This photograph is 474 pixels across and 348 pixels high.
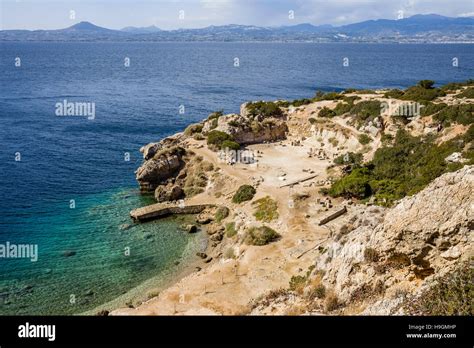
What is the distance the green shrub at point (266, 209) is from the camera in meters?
42.7

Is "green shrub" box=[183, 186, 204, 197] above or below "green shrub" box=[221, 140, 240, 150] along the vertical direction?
below

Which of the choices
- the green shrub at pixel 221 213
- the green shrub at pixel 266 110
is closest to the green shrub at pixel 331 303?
the green shrub at pixel 221 213

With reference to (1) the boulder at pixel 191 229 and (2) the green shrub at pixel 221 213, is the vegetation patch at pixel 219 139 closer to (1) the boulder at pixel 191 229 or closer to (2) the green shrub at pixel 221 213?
(2) the green shrub at pixel 221 213

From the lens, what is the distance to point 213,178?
5488 cm

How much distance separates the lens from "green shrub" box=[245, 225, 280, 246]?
37.7m

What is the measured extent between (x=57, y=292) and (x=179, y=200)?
22.1m

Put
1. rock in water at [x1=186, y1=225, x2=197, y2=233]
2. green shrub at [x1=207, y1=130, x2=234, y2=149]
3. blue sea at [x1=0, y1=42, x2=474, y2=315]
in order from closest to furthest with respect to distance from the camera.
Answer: blue sea at [x1=0, y1=42, x2=474, y2=315] → rock in water at [x1=186, y1=225, x2=197, y2=233] → green shrub at [x1=207, y1=130, x2=234, y2=149]

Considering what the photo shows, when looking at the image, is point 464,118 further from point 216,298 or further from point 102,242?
point 102,242

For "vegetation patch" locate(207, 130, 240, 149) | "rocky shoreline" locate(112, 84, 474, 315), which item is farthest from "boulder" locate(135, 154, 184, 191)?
"vegetation patch" locate(207, 130, 240, 149)

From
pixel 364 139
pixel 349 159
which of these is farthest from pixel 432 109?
pixel 349 159

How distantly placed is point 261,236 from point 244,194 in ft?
37.4

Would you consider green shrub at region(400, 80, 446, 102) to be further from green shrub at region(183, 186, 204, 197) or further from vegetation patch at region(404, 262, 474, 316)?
vegetation patch at region(404, 262, 474, 316)

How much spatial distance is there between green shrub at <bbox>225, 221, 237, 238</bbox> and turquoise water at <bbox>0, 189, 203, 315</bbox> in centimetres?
307

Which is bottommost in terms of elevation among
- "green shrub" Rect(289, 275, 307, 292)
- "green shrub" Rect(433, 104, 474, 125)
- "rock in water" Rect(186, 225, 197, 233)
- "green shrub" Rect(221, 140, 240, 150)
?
"rock in water" Rect(186, 225, 197, 233)
